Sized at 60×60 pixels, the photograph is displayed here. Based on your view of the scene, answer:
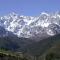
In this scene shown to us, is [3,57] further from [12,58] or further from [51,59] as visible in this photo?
[51,59]

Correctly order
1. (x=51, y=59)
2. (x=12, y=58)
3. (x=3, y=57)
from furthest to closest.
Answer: (x=51, y=59) < (x=12, y=58) < (x=3, y=57)

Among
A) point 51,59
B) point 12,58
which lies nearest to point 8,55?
point 12,58

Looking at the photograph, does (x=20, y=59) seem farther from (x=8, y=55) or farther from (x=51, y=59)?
(x=51, y=59)

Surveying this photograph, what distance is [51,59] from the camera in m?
116

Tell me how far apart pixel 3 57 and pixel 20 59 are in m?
11.3

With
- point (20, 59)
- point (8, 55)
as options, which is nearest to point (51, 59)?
point (20, 59)

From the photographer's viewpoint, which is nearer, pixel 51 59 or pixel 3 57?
pixel 3 57

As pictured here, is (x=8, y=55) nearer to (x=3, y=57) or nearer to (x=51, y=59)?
(x=3, y=57)

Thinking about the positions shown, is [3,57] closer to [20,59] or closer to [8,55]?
[8,55]

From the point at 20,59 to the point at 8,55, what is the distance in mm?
7852

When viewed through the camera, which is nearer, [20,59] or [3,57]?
[3,57]

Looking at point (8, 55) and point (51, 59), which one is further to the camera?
point (51, 59)

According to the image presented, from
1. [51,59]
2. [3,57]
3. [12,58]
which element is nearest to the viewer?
[3,57]

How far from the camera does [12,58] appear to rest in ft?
253
